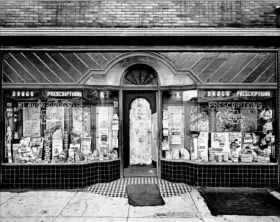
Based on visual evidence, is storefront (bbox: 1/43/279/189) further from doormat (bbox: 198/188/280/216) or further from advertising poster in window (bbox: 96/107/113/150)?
doormat (bbox: 198/188/280/216)

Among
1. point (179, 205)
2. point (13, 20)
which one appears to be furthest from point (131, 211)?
point (13, 20)

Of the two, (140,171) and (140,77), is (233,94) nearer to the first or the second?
(140,77)

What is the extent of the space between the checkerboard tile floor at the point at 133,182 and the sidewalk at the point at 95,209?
22cm

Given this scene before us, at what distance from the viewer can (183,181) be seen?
279 inches

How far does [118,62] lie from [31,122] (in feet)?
9.71

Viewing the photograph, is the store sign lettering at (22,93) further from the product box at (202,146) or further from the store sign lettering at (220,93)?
the store sign lettering at (220,93)

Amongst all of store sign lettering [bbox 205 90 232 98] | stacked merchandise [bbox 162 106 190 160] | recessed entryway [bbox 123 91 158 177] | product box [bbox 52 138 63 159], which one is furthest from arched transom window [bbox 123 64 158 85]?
product box [bbox 52 138 63 159]

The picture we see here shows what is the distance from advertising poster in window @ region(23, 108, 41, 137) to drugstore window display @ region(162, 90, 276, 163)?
3.58 metres

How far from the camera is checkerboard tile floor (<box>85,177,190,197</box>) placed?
643 cm

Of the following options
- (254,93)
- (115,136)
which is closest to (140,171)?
(115,136)

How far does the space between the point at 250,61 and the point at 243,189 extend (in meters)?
3.46

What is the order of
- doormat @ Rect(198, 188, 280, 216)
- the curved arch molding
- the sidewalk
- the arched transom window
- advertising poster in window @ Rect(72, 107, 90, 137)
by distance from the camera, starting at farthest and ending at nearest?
the arched transom window
advertising poster in window @ Rect(72, 107, 90, 137)
the curved arch molding
doormat @ Rect(198, 188, 280, 216)
the sidewalk

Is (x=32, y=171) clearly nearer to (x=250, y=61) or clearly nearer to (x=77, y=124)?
(x=77, y=124)

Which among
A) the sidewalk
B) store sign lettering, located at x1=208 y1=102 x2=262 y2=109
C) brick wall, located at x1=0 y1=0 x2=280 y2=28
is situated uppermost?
brick wall, located at x1=0 y1=0 x2=280 y2=28
